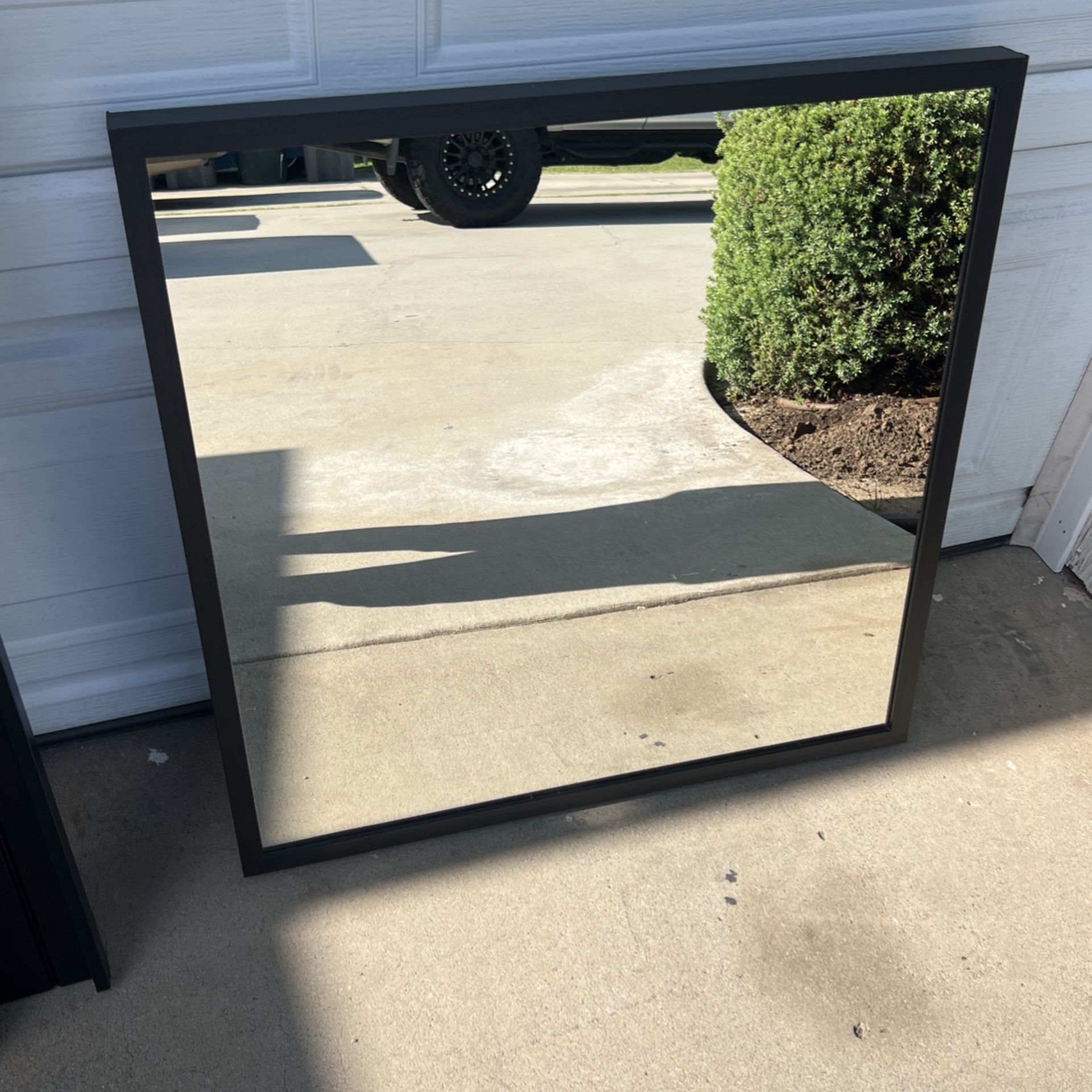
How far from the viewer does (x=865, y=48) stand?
7.89 feet

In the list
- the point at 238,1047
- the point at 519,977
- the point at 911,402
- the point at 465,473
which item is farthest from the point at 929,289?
the point at 238,1047

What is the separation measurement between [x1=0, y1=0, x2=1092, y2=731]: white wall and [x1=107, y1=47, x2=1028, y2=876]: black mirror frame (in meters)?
0.18

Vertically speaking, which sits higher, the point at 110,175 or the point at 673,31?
the point at 673,31

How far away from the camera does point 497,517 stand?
2660 mm

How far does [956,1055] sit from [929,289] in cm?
173

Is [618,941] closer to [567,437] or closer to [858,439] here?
[567,437]

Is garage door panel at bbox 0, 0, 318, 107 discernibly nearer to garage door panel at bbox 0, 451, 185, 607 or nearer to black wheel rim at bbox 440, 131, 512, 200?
black wheel rim at bbox 440, 131, 512, 200

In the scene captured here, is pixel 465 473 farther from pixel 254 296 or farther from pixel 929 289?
pixel 929 289

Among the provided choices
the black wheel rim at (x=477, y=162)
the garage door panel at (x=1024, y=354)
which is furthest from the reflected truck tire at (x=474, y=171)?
the garage door panel at (x=1024, y=354)

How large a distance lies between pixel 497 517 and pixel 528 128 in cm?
98

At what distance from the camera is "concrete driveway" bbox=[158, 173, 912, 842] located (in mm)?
2320

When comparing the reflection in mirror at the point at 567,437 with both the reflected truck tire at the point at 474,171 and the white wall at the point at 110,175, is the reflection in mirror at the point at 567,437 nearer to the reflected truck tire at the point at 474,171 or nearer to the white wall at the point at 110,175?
the reflected truck tire at the point at 474,171

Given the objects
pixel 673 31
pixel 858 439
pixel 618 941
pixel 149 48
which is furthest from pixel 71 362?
pixel 858 439

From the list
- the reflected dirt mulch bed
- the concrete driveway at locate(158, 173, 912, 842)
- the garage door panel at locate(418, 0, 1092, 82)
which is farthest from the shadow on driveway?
the reflected dirt mulch bed
